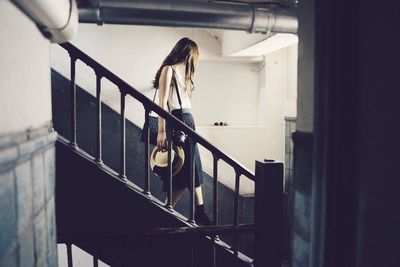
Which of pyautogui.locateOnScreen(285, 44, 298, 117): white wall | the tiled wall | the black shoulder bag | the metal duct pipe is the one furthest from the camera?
pyautogui.locateOnScreen(285, 44, 298, 117): white wall

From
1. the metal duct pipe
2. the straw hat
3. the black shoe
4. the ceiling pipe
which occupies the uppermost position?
the metal duct pipe

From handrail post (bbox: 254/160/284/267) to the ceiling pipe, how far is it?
144cm

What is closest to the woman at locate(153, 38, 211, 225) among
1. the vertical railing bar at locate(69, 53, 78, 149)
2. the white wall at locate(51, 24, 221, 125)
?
the vertical railing bar at locate(69, 53, 78, 149)

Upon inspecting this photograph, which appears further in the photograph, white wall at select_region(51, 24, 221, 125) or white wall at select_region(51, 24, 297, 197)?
white wall at select_region(51, 24, 297, 197)

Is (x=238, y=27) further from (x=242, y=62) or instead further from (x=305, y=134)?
(x=305, y=134)

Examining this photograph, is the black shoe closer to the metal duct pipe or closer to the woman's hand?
the woman's hand

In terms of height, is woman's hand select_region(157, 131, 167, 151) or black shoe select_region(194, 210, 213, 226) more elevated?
woman's hand select_region(157, 131, 167, 151)

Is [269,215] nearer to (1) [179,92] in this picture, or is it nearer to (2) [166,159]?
(2) [166,159]

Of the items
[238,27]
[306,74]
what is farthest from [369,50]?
[238,27]

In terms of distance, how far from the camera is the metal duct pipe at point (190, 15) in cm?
277

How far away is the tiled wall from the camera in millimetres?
902

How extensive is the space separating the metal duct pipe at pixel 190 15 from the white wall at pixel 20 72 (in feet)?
4.69

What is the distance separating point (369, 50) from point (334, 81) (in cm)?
13

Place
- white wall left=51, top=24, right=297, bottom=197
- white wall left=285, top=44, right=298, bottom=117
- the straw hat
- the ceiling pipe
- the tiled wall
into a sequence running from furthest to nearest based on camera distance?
white wall left=285, top=44, right=298, bottom=117
white wall left=51, top=24, right=297, bottom=197
the straw hat
the ceiling pipe
the tiled wall
